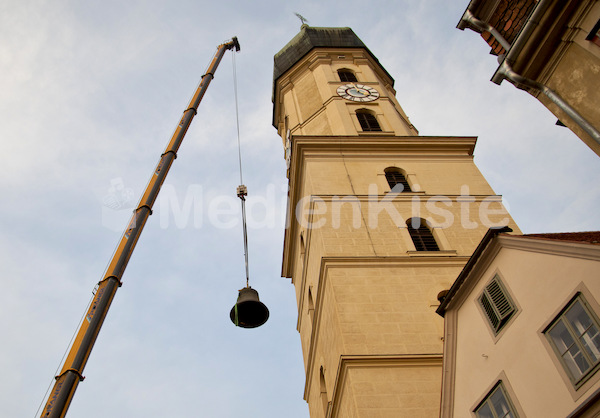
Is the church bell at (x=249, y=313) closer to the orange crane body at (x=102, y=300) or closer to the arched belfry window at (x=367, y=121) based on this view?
the orange crane body at (x=102, y=300)

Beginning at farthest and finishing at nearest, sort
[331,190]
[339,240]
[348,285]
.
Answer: [331,190] → [339,240] → [348,285]

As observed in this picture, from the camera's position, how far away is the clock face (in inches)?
1144

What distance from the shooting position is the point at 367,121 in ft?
90.8

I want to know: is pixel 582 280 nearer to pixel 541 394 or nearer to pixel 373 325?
pixel 541 394

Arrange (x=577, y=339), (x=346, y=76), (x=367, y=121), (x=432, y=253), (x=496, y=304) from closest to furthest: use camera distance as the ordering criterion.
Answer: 1. (x=577, y=339)
2. (x=496, y=304)
3. (x=432, y=253)
4. (x=367, y=121)
5. (x=346, y=76)

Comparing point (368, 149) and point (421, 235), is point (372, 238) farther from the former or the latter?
point (368, 149)

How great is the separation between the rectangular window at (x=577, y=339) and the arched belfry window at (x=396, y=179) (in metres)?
13.3

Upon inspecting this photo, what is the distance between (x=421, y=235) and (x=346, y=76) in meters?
14.1

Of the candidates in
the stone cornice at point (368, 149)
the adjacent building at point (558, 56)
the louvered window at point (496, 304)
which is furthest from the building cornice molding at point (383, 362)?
the stone cornice at point (368, 149)

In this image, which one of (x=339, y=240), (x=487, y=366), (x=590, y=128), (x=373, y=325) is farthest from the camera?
(x=339, y=240)

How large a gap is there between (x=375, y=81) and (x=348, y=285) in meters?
16.3

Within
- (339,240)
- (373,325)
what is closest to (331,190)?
(339,240)

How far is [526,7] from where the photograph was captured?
30.0 feet

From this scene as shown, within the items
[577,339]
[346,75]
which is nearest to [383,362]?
[577,339]
